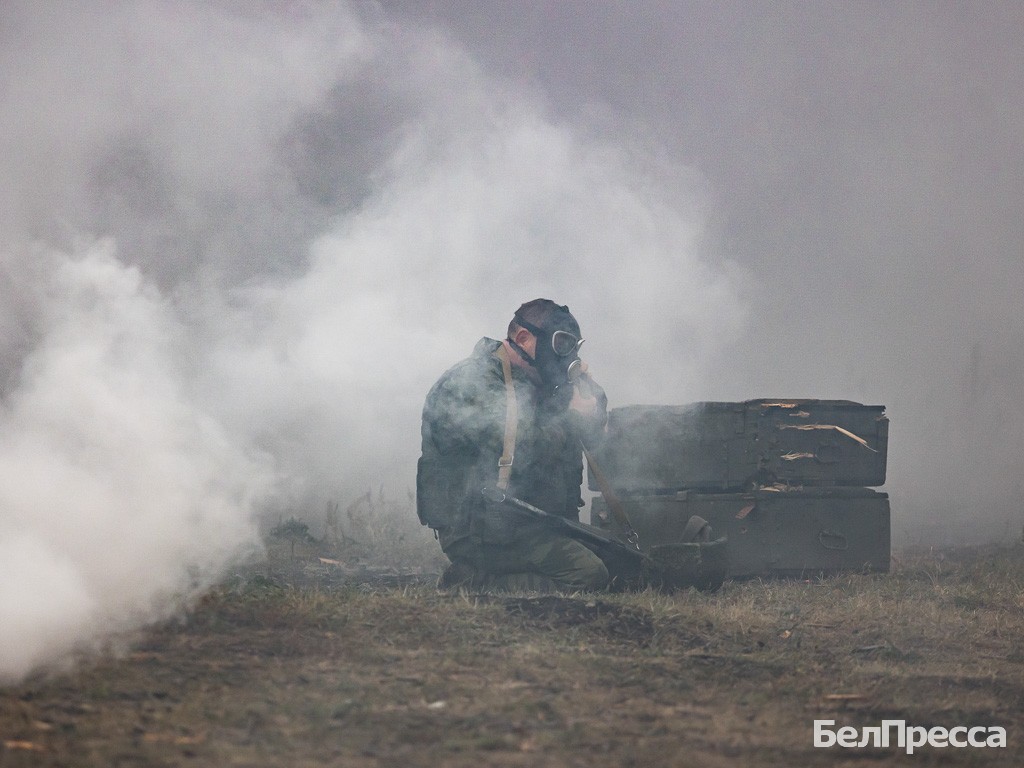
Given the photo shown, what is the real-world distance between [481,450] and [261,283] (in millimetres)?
5373

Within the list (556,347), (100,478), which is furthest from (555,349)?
(100,478)

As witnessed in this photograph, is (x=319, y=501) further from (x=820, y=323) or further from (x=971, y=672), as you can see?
(x=820, y=323)

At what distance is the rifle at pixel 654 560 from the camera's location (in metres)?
6.83

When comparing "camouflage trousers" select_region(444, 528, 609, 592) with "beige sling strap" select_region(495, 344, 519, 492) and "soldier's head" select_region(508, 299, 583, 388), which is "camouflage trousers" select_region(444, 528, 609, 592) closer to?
"beige sling strap" select_region(495, 344, 519, 492)

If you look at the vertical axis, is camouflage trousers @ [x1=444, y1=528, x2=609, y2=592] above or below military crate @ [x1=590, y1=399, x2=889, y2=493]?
below

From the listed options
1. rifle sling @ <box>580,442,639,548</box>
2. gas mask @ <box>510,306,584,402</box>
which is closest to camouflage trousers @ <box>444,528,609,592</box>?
rifle sling @ <box>580,442,639,548</box>

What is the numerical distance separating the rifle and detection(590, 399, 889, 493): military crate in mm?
1036

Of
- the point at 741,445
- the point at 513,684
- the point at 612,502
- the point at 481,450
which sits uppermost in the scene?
the point at 741,445

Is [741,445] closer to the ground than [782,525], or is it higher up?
higher up

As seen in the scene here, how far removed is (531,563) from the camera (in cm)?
679

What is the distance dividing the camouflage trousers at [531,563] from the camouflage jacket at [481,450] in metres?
0.09

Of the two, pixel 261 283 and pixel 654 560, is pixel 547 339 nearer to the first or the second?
pixel 654 560

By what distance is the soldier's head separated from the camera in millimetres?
7230

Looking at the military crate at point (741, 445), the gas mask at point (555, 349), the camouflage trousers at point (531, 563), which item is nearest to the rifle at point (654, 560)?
the camouflage trousers at point (531, 563)
